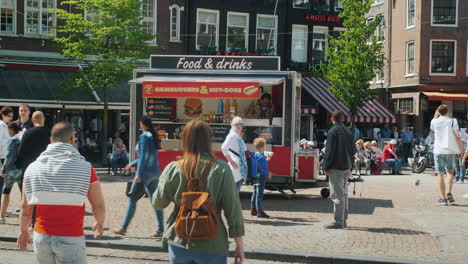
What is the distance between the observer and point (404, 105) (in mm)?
37750

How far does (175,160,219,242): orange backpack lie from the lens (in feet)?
14.4

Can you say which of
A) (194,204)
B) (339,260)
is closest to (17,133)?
(339,260)

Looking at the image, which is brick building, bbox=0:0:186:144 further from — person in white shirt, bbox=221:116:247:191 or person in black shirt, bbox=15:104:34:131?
person in white shirt, bbox=221:116:247:191

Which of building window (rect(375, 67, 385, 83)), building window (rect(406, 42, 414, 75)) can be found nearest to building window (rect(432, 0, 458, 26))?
building window (rect(406, 42, 414, 75))

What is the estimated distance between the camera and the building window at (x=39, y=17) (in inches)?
A: 1124

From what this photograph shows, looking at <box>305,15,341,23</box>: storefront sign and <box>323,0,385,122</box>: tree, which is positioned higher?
<box>305,15,341,23</box>: storefront sign

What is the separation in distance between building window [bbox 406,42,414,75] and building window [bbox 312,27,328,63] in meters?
4.70

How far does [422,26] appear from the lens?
36.6 m

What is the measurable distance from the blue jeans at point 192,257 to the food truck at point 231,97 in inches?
366

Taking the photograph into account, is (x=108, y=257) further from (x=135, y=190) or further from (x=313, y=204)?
(x=313, y=204)

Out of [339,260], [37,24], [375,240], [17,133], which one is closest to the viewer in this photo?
[339,260]

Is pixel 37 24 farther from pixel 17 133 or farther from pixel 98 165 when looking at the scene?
pixel 17 133

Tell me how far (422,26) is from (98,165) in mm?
19598

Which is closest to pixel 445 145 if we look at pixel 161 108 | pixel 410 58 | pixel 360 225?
pixel 360 225
